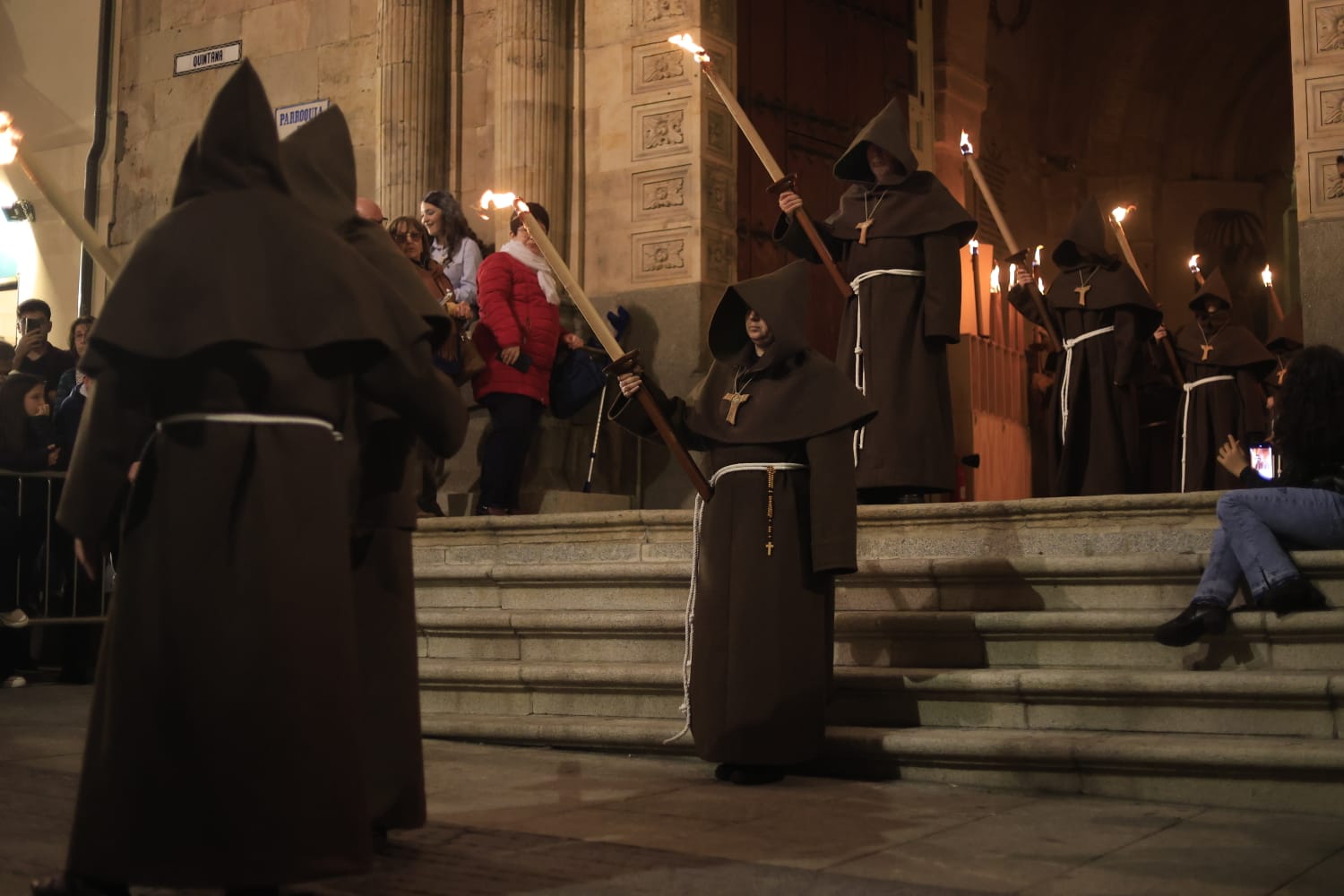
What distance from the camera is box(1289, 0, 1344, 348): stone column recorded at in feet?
28.8

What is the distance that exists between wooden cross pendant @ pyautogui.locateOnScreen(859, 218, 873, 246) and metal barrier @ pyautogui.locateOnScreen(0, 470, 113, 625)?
5.07 m

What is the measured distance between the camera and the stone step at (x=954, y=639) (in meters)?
6.11

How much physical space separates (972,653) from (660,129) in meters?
5.82

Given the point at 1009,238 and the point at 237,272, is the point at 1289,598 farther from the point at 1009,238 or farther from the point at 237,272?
the point at 237,272

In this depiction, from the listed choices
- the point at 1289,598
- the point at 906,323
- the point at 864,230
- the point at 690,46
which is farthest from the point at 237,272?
the point at 864,230

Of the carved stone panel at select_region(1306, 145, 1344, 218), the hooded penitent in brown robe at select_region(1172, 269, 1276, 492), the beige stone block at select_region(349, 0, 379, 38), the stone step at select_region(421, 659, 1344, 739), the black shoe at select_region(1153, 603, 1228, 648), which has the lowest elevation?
the stone step at select_region(421, 659, 1344, 739)

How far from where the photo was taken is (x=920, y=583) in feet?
23.8

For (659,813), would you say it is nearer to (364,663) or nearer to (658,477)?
(364,663)

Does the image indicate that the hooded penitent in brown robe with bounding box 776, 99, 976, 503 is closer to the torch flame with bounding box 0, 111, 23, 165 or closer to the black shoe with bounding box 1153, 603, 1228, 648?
the black shoe with bounding box 1153, 603, 1228, 648

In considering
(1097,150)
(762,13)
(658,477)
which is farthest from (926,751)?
(1097,150)

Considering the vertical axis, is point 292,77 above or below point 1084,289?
above

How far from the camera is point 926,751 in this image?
624 centimetres

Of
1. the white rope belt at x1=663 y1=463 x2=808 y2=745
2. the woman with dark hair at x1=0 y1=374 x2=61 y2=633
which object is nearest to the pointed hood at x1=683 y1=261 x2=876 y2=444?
the white rope belt at x1=663 y1=463 x2=808 y2=745

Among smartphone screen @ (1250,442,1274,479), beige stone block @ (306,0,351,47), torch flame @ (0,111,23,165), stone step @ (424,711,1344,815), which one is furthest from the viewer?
beige stone block @ (306,0,351,47)
